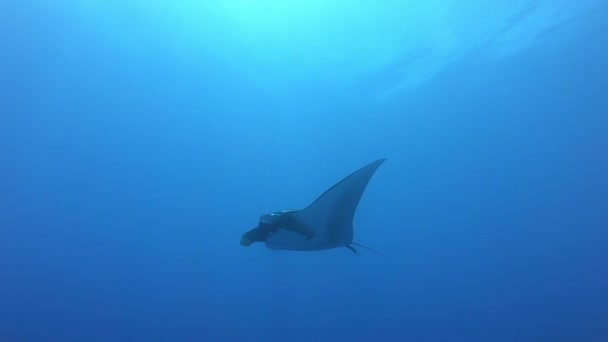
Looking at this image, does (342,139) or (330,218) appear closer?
(330,218)

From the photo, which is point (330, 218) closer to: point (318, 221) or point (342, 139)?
point (318, 221)

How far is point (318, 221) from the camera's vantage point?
491 centimetres

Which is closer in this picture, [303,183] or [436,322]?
[303,183]

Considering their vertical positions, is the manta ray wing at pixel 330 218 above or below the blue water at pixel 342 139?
below

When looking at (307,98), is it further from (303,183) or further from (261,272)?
(261,272)

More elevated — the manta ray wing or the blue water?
the blue water

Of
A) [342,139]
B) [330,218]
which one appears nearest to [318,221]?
[330,218]

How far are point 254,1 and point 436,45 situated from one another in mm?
5672

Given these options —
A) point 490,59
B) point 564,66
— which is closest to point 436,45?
point 490,59

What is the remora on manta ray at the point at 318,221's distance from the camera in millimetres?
4688

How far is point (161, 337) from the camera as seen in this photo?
32469 mm

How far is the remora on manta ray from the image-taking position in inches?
185

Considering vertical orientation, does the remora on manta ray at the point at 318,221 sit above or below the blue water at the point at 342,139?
below

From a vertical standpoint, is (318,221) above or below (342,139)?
below
